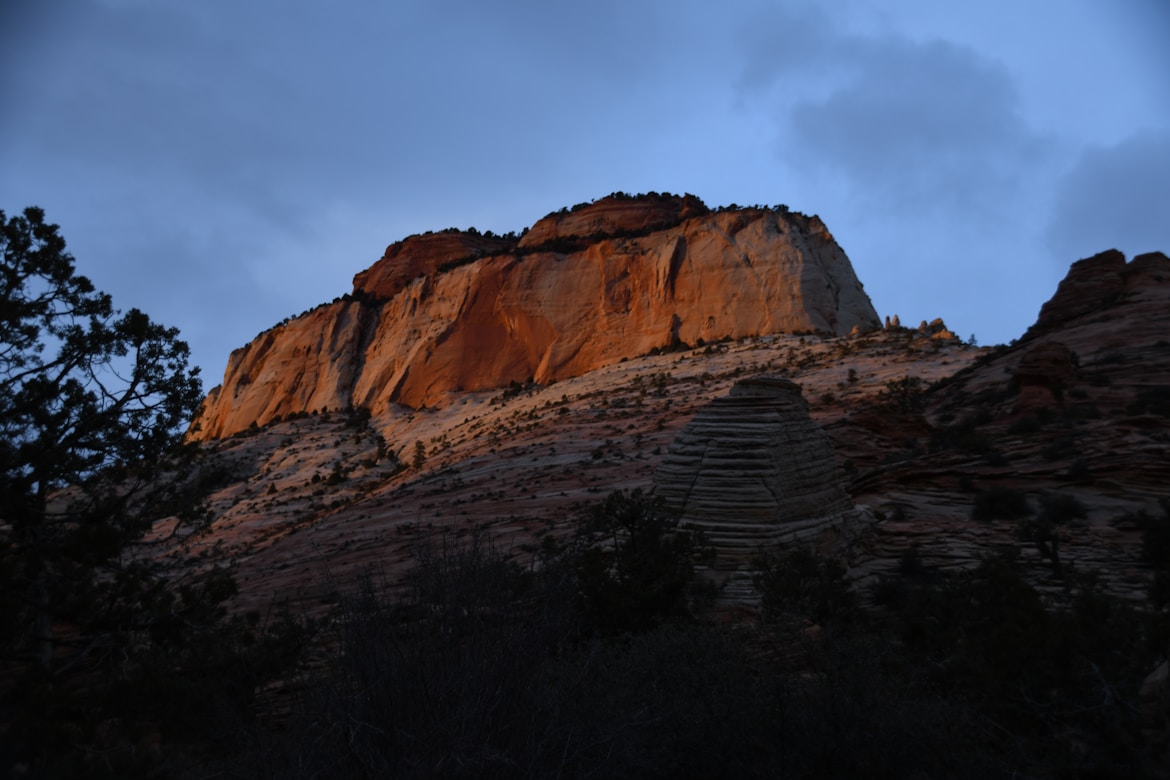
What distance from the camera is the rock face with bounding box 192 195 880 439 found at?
43.7m

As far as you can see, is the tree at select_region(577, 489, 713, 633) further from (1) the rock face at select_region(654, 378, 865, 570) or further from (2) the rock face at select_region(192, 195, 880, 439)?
(2) the rock face at select_region(192, 195, 880, 439)

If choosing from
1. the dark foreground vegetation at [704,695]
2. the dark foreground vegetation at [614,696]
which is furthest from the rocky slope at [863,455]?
the dark foreground vegetation at [704,695]

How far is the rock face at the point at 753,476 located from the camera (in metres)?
9.71

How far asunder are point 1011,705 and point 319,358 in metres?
55.2

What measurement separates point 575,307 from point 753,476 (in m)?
38.4

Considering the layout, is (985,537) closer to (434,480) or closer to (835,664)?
(835,664)

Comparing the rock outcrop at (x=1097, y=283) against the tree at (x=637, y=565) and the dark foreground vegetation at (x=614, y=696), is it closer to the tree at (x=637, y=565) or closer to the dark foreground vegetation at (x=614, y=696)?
the tree at (x=637, y=565)

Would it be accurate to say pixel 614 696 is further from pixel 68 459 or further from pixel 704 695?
pixel 68 459

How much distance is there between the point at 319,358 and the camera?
55375 mm

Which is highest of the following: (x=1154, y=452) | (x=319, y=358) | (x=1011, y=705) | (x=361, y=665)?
(x=319, y=358)

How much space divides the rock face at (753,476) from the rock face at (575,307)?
103ft

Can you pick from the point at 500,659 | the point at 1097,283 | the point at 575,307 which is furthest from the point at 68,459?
the point at 575,307

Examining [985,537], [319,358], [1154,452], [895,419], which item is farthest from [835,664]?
[319,358]

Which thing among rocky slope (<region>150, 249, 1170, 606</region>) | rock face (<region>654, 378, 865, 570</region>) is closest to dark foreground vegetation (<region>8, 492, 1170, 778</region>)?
rock face (<region>654, 378, 865, 570</region>)
